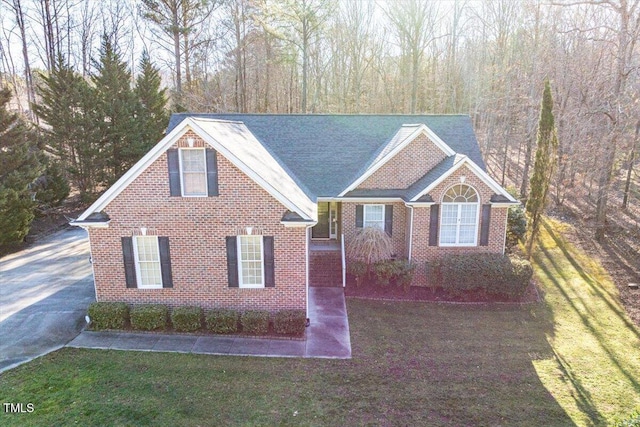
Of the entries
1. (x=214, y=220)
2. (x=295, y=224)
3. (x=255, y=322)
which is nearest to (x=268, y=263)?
(x=295, y=224)

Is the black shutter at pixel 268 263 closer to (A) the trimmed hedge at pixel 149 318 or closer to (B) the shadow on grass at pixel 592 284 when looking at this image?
(A) the trimmed hedge at pixel 149 318

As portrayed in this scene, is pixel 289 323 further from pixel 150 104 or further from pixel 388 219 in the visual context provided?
pixel 150 104

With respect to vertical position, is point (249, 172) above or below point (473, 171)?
above

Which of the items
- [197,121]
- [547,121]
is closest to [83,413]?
[197,121]

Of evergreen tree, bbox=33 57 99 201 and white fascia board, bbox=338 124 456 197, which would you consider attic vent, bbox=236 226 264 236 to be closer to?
white fascia board, bbox=338 124 456 197

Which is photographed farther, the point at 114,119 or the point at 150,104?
the point at 150,104

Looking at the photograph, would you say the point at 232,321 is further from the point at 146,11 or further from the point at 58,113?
the point at 146,11

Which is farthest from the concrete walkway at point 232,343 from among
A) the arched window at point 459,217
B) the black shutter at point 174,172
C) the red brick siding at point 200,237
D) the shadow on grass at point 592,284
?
the shadow on grass at point 592,284
